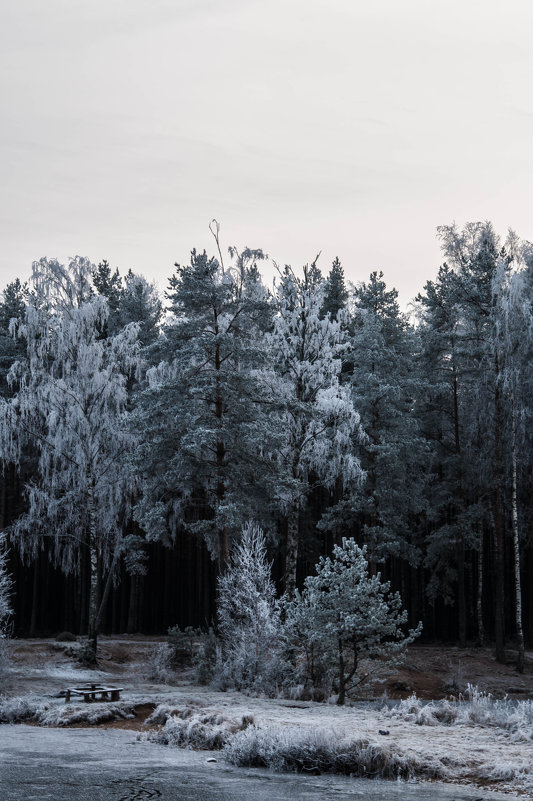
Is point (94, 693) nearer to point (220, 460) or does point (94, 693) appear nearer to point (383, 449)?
point (220, 460)

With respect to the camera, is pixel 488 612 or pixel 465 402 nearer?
pixel 465 402

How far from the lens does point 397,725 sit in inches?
570

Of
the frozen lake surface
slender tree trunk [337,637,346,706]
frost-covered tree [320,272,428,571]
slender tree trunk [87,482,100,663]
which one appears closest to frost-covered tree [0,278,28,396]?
slender tree trunk [87,482,100,663]

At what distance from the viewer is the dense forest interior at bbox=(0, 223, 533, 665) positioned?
2664 centimetres

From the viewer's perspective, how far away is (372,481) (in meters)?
33.9

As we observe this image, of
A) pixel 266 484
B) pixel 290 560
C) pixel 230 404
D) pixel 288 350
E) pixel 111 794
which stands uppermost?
pixel 288 350

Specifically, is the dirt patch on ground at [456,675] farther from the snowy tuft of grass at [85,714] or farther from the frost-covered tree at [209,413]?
the snowy tuft of grass at [85,714]

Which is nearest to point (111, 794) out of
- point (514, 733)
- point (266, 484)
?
point (514, 733)

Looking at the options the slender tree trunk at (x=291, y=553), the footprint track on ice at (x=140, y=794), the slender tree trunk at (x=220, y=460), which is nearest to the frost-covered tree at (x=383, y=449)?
the slender tree trunk at (x=291, y=553)

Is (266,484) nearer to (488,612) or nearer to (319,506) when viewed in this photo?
(319,506)

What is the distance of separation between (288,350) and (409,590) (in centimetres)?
2006

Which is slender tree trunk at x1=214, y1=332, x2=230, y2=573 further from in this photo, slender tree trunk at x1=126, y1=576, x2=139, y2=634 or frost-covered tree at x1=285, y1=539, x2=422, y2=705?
slender tree trunk at x1=126, y1=576, x2=139, y2=634

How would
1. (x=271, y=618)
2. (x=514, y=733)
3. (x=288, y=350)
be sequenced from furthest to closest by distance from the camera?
(x=288, y=350) → (x=271, y=618) → (x=514, y=733)

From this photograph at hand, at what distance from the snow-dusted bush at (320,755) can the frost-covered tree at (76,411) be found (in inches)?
627
